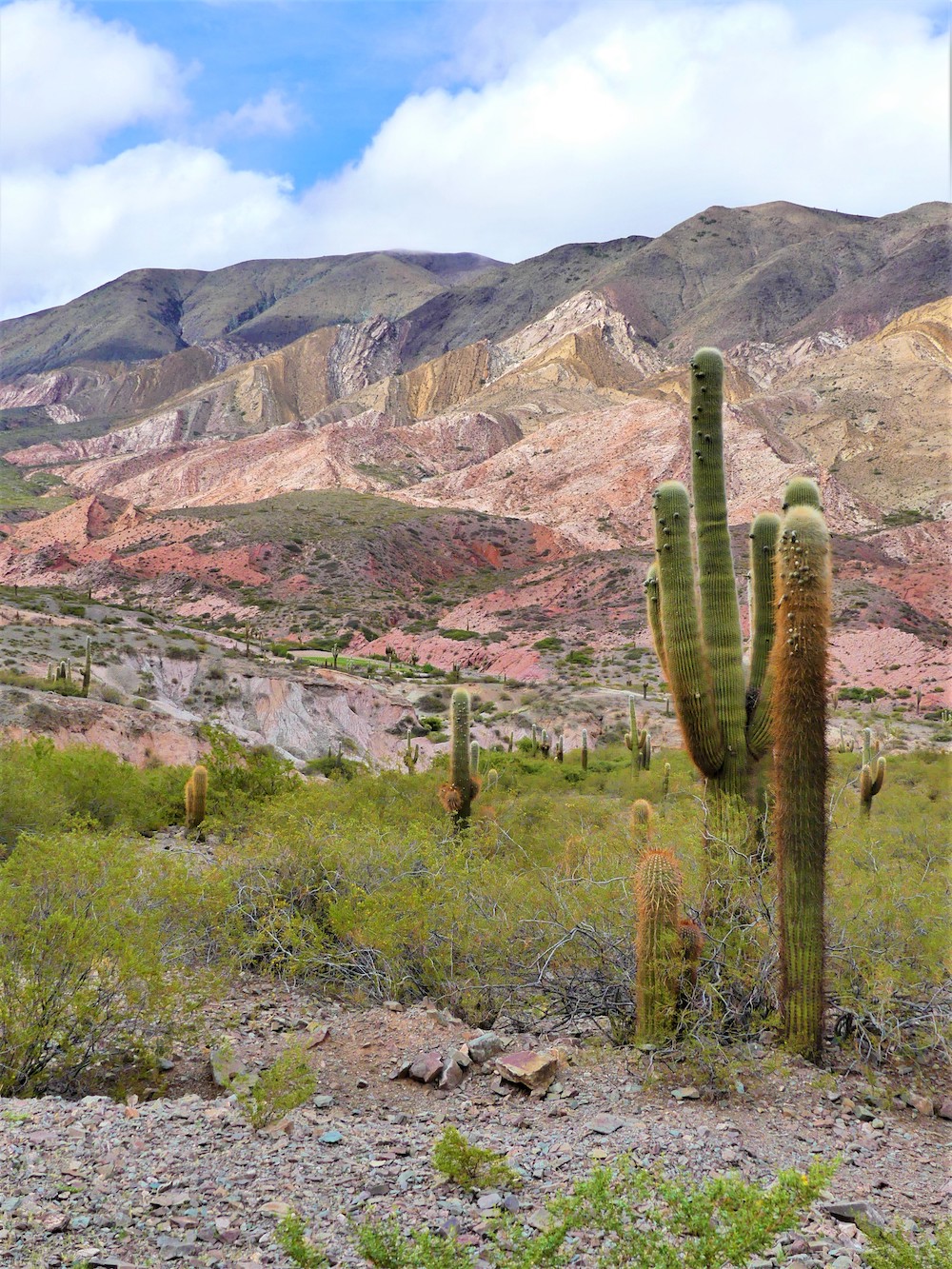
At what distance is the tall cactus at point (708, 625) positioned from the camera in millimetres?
7039

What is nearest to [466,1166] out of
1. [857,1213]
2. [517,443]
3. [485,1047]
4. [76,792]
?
[485,1047]

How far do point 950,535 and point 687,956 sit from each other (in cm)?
6459

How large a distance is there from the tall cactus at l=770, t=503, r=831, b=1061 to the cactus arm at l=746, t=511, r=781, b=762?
57.8 inches

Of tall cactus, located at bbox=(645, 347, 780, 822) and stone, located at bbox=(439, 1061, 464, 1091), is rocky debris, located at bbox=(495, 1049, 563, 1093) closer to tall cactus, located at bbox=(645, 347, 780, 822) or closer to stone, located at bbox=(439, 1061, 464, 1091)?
stone, located at bbox=(439, 1061, 464, 1091)

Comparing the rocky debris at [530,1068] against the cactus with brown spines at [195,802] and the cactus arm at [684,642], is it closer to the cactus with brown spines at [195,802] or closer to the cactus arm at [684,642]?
the cactus arm at [684,642]

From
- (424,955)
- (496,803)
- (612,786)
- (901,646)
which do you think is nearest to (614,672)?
(901,646)

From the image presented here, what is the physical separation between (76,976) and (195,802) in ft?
24.1

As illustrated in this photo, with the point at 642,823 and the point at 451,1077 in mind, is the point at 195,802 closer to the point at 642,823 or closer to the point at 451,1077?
the point at 642,823

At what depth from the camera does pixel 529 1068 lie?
17.1ft

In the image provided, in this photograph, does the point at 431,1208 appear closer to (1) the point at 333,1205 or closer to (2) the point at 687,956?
(1) the point at 333,1205

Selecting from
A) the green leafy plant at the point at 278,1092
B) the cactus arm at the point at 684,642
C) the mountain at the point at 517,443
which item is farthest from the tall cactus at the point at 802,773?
the mountain at the point at 517,443

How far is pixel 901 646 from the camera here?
134ft

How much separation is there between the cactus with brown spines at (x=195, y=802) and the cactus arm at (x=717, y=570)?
794cm

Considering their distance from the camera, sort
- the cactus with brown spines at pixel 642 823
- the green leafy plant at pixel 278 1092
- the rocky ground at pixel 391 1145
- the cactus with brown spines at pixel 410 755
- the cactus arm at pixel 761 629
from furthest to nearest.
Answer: the cactus with brown spines at pixel 410 755, the cactus with brown spines at pixel 642 823, the cactus arm at pixel 761 629, the green leafy plant at pixel 278 1092, the rocky ground at pixel 391 1145
